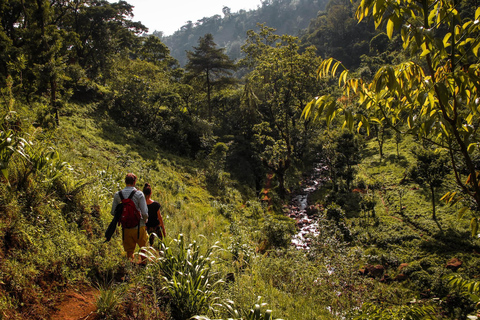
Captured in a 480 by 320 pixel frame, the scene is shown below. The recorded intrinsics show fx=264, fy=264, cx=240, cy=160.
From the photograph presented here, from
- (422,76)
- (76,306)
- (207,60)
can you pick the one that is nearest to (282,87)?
(207,60)

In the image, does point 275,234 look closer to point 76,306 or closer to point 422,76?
point 76,306

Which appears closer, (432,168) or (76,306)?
(76,306)

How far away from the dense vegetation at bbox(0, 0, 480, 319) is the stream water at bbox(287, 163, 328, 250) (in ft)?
0.68

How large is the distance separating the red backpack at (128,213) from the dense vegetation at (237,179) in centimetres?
57

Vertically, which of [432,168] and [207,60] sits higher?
[207,60]

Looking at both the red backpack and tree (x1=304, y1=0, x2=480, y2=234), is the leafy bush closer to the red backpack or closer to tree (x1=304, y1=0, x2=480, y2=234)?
the red backpack

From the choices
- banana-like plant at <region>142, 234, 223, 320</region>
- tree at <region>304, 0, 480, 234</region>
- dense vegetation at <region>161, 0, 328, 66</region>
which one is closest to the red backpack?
banana-like plant at <region>142, 234, 223, 320</region>

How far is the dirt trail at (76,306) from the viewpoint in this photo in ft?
9.89

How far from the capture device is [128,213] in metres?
4.21

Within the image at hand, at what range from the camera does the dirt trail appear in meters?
3.02

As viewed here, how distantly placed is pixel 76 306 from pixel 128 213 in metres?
1.38

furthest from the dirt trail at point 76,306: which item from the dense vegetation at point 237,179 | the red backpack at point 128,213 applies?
the red backpack at point 128,213

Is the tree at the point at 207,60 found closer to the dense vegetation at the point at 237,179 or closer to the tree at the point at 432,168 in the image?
the dense vegetation at the point at 237,179

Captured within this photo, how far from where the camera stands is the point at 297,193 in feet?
65.7
